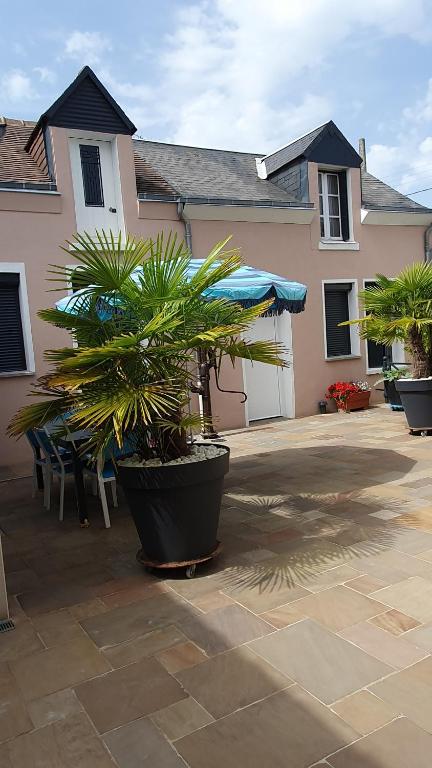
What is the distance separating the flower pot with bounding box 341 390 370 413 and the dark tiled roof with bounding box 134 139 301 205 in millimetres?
3773

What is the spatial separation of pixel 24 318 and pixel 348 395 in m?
6.00

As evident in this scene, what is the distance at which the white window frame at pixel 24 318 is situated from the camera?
7543 mm

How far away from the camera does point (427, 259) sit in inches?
458

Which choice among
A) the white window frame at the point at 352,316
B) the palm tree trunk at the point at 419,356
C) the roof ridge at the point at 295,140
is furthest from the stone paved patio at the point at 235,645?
the roof ridge at the point at 295,140

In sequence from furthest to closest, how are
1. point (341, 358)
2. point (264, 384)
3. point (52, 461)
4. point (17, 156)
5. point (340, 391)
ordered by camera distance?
1. point (341, 358)
2. point (340, 391)
3. point (264, 384)
4. point (17, 156)
5. point (52, 461)

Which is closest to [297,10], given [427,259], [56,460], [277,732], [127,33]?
[127,33]

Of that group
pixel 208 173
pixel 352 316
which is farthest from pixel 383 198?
pixel 208 173

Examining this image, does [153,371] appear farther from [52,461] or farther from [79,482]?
[52,461]

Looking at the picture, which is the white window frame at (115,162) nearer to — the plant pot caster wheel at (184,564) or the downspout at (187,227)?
the downspout at (187,227)

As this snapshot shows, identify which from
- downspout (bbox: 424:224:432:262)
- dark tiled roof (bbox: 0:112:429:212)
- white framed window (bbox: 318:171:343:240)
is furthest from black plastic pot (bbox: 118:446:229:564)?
downspout (bbox: 424:224:432:262)

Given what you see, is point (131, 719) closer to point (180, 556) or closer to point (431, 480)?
point (180, 556)

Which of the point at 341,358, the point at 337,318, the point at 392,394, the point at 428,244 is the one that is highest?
the point at 428,244

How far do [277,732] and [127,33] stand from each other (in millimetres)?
7101

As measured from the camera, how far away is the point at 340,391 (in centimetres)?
1037
